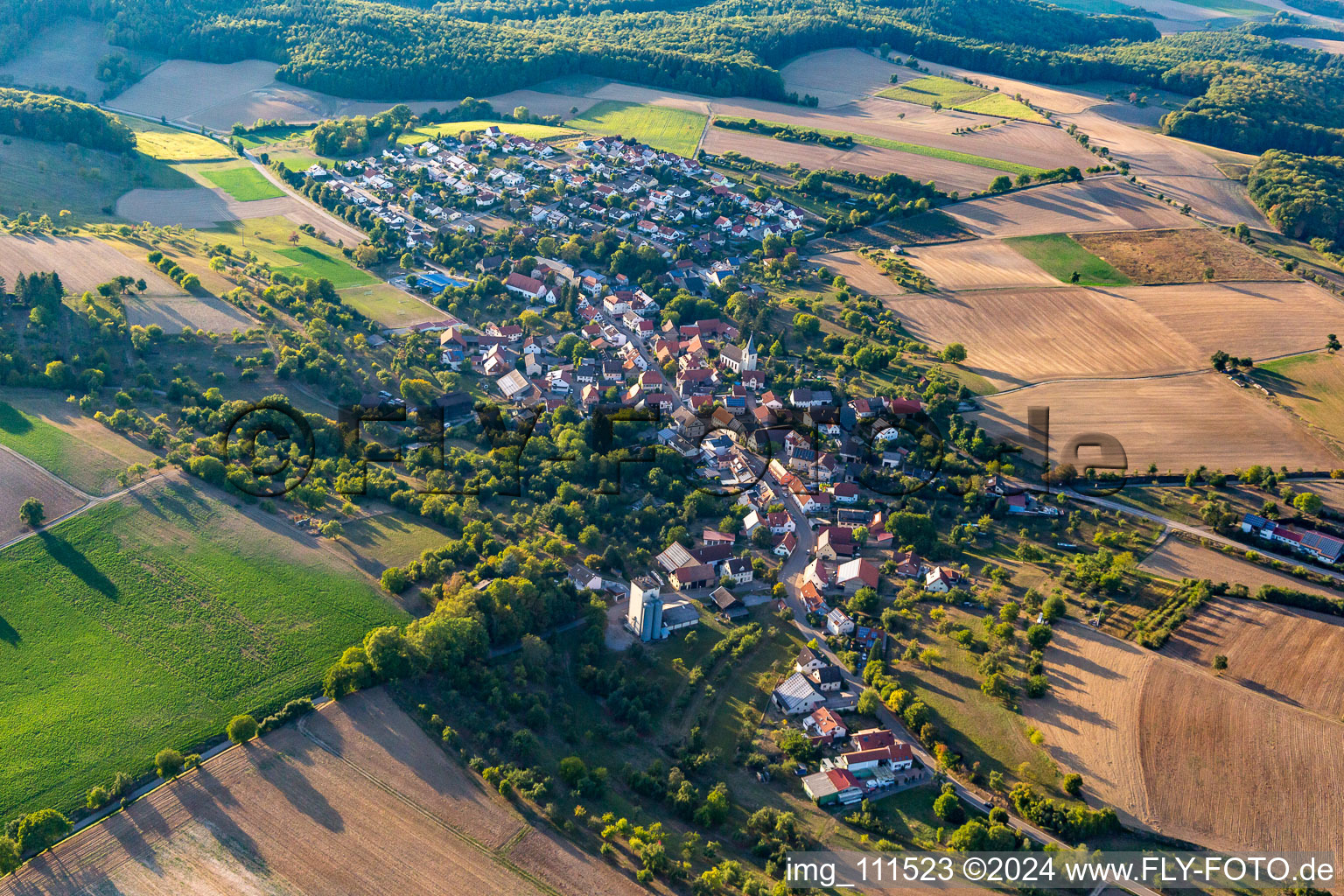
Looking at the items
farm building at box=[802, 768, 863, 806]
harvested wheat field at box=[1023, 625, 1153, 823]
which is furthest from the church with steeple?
farm building at box=[802, 768, 863, 806]

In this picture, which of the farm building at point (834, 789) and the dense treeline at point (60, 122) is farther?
the dense treeline at point (60, 122)

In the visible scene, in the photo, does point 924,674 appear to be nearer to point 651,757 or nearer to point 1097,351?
point 651,757

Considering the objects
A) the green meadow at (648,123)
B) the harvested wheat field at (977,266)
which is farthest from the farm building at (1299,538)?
the green meadow at (648,123)

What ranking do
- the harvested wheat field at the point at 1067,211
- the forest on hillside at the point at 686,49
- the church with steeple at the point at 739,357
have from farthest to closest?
1. the forest on hillside at the point at 686,49
2. the harvested wheat field at the point at 1067,211
3. the church with steeple at the point at 739,357

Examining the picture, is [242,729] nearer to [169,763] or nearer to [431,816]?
[169,763]

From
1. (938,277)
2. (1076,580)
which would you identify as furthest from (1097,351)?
(1076,580)

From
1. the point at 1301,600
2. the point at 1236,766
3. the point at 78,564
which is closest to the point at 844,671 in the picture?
the point at 1236,766

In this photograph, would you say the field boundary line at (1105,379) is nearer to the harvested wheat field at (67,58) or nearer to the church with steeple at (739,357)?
the church with steeple at (739,357)
